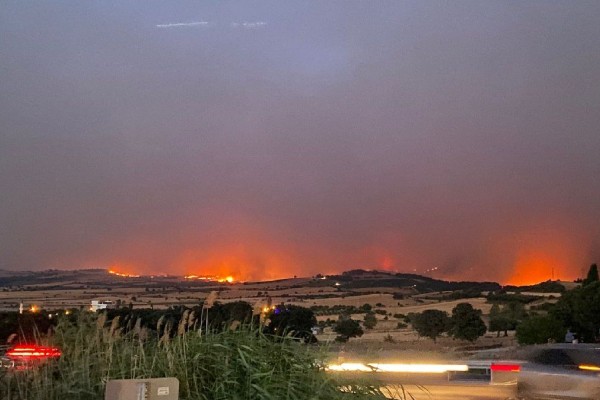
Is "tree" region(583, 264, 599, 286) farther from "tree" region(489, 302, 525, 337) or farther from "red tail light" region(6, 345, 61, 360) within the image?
"red tail light" region(6, 345, 61, 360)

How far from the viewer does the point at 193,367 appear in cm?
768

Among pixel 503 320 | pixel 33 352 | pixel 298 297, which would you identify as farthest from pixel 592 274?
pixel 33 352

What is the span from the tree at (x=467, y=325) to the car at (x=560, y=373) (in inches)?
870

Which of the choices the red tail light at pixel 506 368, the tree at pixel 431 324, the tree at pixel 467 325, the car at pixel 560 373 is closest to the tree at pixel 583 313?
the tree at pixel 467 325

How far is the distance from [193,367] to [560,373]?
7300 mm

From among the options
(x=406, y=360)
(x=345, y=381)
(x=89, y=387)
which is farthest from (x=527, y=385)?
(x=89, y=387)

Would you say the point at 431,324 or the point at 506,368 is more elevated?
the point at 431,324

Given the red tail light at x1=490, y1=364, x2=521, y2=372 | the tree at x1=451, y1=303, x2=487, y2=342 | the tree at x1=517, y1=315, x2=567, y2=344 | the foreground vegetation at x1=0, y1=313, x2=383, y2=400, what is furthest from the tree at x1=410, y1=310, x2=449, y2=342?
the foreground vegetation at x1=0, y1=313, x2=383, y2=400

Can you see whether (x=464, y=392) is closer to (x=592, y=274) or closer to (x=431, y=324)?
(x=431, y=324)

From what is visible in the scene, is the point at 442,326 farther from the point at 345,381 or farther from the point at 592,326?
the point at 345,381

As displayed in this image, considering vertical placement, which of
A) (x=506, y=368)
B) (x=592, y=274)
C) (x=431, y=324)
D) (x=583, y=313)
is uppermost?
(x=592, y=274)

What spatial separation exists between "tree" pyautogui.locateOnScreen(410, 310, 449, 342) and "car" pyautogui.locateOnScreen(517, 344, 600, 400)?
22.1m

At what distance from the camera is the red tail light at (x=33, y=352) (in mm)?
8484

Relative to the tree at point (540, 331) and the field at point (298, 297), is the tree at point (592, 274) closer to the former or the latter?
the field at point (298, 297)
